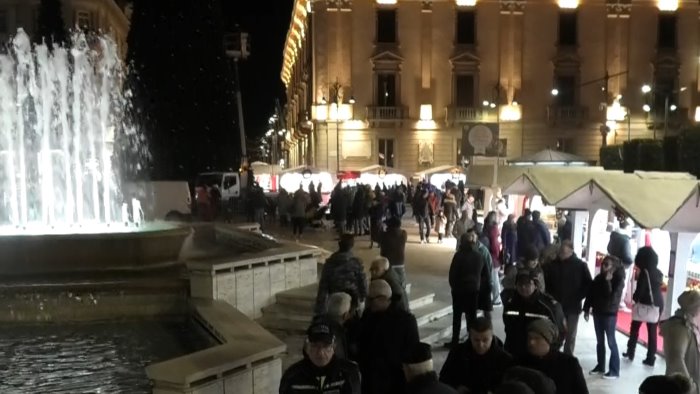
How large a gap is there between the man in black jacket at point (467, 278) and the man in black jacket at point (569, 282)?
96 centimetres

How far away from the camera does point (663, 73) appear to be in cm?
4950

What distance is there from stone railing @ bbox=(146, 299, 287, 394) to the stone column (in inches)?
228

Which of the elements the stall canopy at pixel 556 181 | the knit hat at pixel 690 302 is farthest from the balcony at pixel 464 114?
the knit hat at pixel 690 302

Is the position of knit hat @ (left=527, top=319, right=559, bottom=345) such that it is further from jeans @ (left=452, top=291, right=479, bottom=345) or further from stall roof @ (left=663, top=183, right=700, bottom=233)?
stall roof @ (left=663, top=183, right=700, bottom=233)

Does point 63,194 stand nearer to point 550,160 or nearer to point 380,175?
point 550,160

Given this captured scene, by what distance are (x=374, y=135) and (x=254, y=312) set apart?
124 feet

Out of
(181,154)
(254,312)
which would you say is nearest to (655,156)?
(254,312)

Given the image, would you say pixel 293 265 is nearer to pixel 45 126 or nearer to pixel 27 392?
pixel 27 392

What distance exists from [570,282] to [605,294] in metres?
0.44

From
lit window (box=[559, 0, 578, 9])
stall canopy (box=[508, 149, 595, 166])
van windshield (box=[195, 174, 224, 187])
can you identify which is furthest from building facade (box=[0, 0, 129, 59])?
→ stall canopy (box=[508, 149, 595, 166])

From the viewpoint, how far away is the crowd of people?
4.52 m

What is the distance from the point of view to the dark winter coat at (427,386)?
13.2 feet

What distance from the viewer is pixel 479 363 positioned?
16.6ft

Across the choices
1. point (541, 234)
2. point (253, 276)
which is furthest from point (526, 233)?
point (253, 276)
